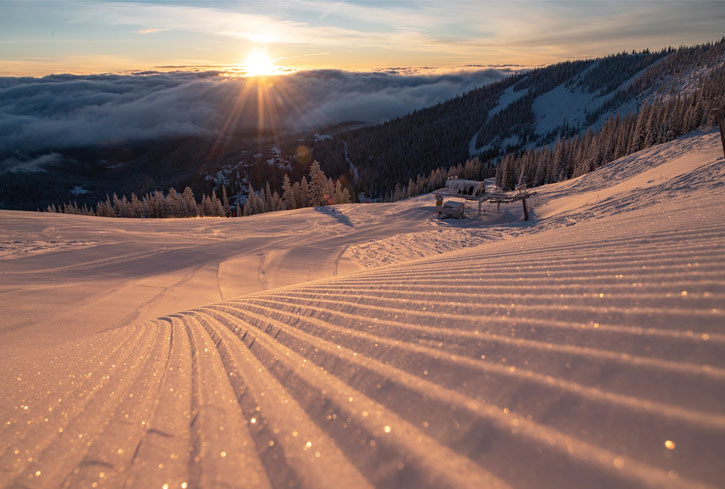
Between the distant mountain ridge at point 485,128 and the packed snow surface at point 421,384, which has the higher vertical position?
the distant mountain ridge at point 485,128

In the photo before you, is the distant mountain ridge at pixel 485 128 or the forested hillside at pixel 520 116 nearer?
the forested hillside at pixel 520 116

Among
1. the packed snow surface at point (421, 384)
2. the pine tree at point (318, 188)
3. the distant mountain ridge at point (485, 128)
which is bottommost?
the pine tree at point (318, 188)

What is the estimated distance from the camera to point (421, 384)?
198cm

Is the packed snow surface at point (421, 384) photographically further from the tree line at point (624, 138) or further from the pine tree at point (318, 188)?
the tree line at point (624, 138)

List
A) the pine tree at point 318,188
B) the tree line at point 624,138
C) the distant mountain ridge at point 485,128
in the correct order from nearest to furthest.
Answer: the tree line at point 624,138, the pine tree at point 318,188, the distant mountain ridge at point 485,128

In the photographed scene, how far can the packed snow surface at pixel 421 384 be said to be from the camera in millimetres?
1363

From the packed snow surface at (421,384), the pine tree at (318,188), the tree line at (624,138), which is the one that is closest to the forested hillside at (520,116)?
the tree line at (624,138)

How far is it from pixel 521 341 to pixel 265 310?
3.67 metres

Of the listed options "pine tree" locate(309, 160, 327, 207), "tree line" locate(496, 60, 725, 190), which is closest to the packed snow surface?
"pine tree" locate(309, 160, 327, 207)

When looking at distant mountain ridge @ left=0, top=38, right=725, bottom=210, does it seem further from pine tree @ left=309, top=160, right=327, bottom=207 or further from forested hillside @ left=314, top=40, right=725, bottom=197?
pine tree @ left=309, top=160, right=327, bottom=207

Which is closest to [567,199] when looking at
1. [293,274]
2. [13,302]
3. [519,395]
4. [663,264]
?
[293,274]

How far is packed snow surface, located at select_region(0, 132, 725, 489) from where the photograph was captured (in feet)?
4.47

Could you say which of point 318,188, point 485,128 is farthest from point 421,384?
point 485,128

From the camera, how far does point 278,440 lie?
180 centimetres
